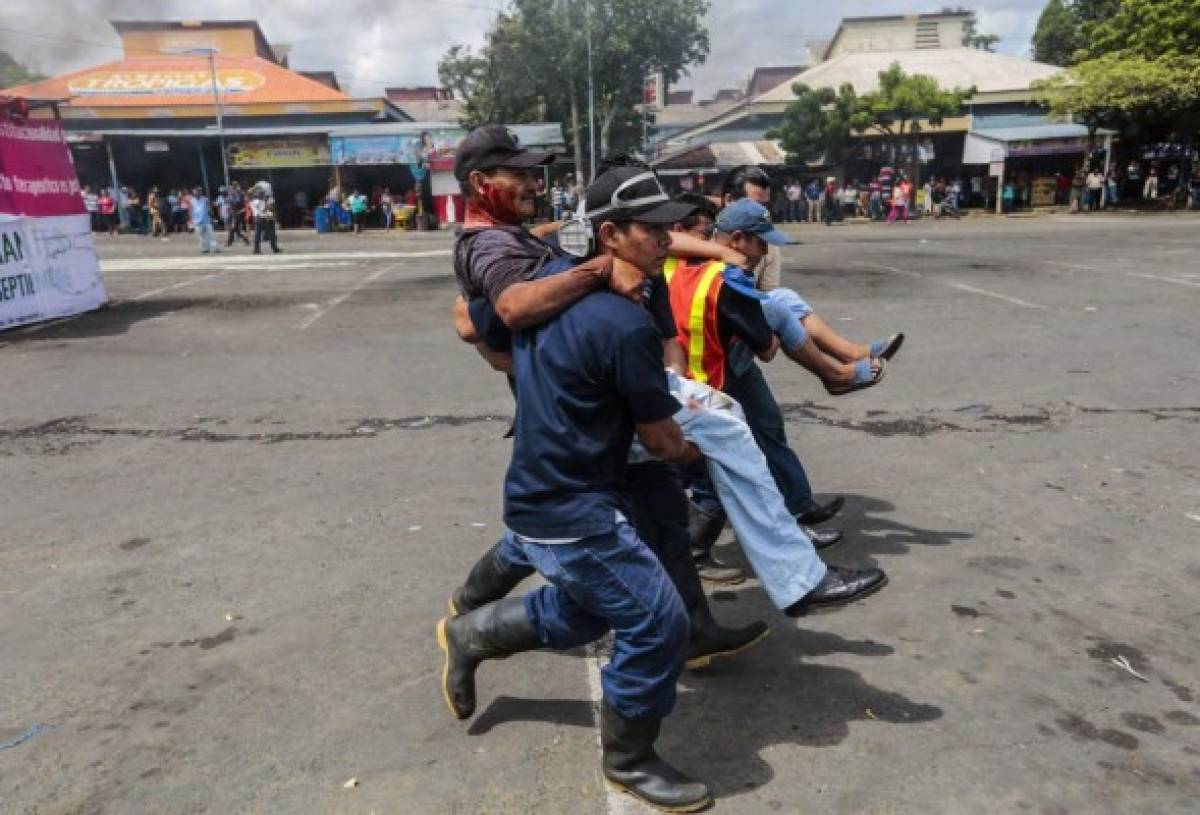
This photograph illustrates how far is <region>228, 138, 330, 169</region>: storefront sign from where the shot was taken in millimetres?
33375

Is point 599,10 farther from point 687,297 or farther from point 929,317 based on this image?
point 687,297

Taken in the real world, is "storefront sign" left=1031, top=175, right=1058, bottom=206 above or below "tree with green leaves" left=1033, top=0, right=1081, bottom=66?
below

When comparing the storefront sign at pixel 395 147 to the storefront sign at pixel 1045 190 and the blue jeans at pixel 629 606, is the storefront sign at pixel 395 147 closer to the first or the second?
the storefront sign at pixel 1045 190

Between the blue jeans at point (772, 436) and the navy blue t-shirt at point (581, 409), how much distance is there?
1681 mm

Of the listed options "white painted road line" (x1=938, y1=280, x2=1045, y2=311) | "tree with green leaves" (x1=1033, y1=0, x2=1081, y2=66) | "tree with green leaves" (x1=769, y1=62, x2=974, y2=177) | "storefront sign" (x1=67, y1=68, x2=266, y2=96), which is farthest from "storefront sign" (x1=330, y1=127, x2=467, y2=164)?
"tree with green leaves" (x1=1033, y1=0, x2=1081, y2=66)

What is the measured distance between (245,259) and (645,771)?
2048cm

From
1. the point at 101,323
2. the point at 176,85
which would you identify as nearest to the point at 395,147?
the point at 176,85

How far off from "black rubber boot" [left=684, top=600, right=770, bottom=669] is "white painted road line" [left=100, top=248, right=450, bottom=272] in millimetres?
17430

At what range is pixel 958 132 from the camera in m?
37.5

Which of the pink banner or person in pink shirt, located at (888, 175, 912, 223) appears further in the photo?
person in pink shirt, located at (888, 175, 912, 223)

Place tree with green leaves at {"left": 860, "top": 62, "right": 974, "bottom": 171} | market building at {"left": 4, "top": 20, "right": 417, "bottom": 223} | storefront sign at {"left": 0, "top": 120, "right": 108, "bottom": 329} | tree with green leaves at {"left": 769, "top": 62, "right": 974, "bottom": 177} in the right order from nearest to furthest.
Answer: storefront sign at {"left": 0, "top": 120, "right": 108, "bottom": 329}
tree with green leaves at {"left": 860, "top": 62, "right": 974, "bottom": 171}
tree with green leaves at {"left": 769, "top": 62, "right": 974, "bottom": 177}
market building at {"left": 4, "top": 20, "right": 417, "bottom": 223}

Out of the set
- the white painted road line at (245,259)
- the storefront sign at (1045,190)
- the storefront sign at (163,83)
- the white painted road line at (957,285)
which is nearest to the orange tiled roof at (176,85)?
the storefront sign at (163,83)

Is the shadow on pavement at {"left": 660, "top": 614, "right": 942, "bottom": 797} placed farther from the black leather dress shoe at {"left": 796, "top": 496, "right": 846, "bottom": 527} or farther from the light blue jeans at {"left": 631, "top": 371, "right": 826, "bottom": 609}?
the black leather dress shoe at {"left": 796, "top": 496, "right": 846, "bottom": 527}

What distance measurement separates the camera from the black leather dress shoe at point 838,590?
3.03 m
